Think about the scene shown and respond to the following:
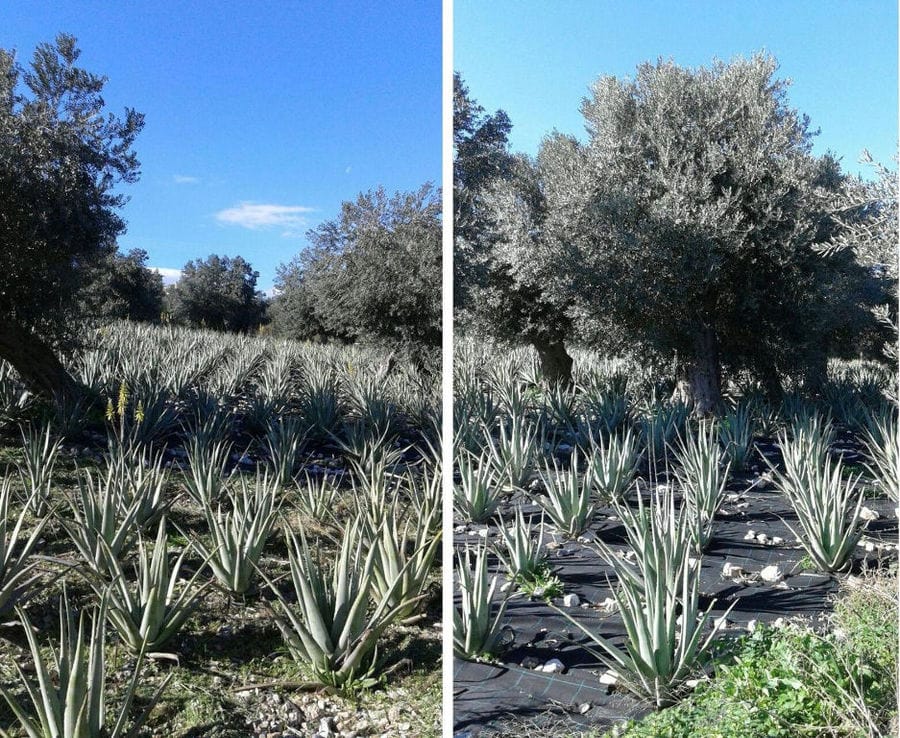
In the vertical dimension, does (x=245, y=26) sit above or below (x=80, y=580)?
above

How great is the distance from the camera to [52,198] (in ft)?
13.6

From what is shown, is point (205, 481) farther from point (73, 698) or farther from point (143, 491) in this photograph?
point (73, 698)

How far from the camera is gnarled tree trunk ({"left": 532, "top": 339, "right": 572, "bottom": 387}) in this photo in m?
7.57

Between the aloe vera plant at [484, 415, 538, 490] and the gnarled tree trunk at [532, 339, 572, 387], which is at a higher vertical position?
the gnarled tree trunk at [532, 339, 572, 387]

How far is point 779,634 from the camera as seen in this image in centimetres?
204

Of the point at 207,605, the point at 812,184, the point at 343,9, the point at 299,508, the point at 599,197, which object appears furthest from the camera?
the point at 599,197

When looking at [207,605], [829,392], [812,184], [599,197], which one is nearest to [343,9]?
[207,605]

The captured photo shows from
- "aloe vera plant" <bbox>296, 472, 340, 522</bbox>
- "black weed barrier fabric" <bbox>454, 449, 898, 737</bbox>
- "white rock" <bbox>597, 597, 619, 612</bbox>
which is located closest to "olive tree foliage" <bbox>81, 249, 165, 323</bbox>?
"aloe vera plant" <bbox>296, 472, 340, 522</bbox>

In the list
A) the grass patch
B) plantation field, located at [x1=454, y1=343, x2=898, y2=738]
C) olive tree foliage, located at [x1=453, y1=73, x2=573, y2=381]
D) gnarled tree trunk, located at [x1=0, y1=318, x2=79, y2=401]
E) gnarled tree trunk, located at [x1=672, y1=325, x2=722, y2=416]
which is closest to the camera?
the grass patch

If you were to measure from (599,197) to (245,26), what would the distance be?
3299 mm

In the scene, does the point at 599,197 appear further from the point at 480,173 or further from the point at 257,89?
the point at 257,89

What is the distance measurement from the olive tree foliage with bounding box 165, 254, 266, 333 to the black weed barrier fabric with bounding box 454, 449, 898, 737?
8068 millimetres

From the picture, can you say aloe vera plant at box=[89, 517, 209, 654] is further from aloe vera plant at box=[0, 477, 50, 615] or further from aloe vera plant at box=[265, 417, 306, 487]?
aloe vera plant at box=[265, 417, 306, 487]

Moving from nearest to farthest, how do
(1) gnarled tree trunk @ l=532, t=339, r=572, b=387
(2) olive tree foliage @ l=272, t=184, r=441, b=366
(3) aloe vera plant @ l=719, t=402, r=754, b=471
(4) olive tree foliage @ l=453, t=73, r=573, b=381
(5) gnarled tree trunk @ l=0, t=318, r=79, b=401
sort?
(4) olive tree foliage @ l=453, t=73, r=573, b=381, (3) aloe vera plant @ l=719, t=402, r=754, b=471, (5) gnarled tree trunk @ l=0, t=318, r=79, b=401, (2) olive tree foliage @ l=272, t=184, r=441, b=366, (1) gnarled tree trunk @ l=532, t=339, r=572, b=387
